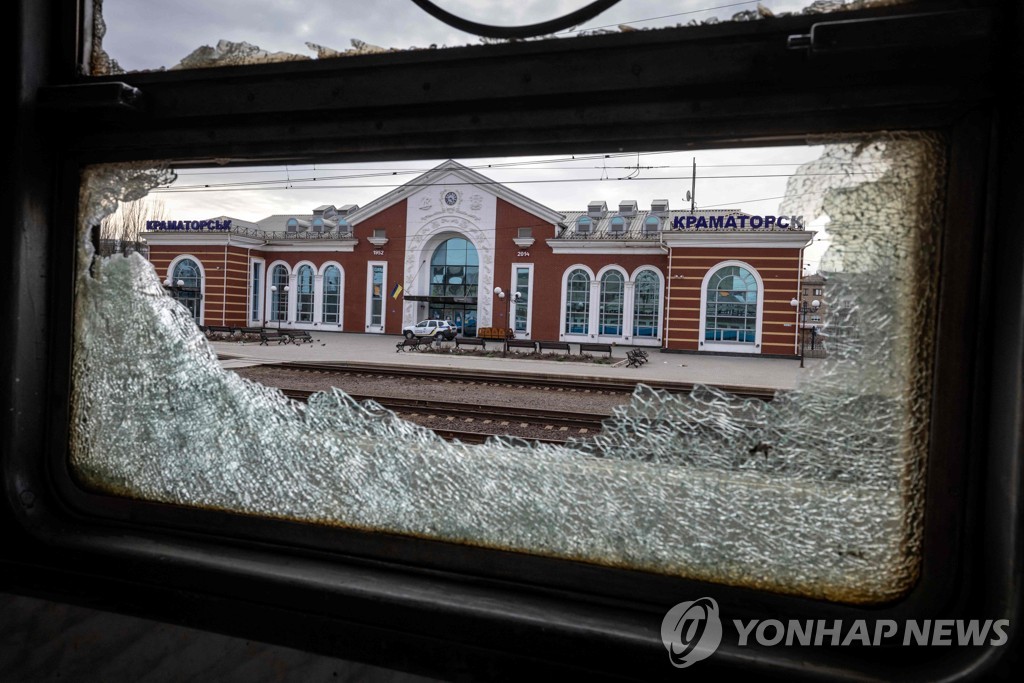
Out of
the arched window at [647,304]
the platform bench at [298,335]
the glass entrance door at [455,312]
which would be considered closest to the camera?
the arched window at [647,304]

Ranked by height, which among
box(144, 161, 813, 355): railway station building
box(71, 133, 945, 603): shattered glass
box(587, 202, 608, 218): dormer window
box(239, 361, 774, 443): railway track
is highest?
box(587, 202, 608, 218): dormer window

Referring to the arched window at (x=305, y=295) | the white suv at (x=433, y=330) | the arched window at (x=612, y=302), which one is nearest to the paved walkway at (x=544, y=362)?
the arched window at (x=612, y=302)

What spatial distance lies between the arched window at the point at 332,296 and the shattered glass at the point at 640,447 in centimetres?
246

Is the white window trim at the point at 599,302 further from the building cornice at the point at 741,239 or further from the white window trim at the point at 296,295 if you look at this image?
the white window trim at the point at 296,295

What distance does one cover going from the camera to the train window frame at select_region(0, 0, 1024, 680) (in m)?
0.96

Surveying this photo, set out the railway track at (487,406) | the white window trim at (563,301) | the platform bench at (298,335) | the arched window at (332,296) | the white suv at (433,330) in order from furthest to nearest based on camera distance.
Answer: the white suv at (433,330)
the platform bench at (298,335)
the arched window at (332,296)
the white window trim at (563,301)
the railway track at (487,406)

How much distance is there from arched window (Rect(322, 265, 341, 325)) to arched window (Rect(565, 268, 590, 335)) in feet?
5.77

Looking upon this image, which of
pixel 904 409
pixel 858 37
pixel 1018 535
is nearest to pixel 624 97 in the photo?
pixel 858 37

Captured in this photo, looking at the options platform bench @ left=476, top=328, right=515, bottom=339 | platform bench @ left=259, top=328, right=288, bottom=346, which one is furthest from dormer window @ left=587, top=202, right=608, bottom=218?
platform bench @ left=476, top=328, right=515, bottom=339

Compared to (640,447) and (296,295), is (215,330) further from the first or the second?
(296,295)

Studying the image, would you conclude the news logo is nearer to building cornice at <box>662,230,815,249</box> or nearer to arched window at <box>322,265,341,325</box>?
building cornice at <box>662,230,815,249</box>

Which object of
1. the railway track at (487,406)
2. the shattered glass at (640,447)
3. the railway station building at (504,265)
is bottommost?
the railway track at (487,406)

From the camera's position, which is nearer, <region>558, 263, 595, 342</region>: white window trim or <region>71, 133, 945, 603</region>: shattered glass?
<region>71, 133, 945, 603</region>: shattered glass

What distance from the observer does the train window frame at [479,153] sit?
964 mm
